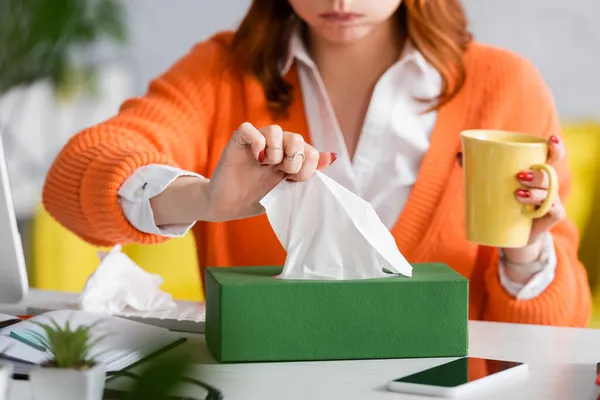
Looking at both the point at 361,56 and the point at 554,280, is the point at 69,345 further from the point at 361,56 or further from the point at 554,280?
the point at 361,56

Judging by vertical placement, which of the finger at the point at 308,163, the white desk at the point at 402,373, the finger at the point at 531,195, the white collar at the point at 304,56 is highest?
the white collar at the point at 304,56

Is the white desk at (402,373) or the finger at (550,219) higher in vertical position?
the finger at (550,219)

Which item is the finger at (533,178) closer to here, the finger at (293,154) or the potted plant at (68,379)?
the finger at (293,154)

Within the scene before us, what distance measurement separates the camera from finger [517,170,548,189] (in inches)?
37.4

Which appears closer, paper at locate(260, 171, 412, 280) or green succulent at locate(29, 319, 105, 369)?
green succulent at locate(29, 319, 105, 369)

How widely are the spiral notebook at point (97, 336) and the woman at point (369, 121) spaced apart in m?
0.29

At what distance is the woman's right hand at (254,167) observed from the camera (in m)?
0.93

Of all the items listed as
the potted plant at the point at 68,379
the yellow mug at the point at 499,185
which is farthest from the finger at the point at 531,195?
the potted plant at the point at 68,379

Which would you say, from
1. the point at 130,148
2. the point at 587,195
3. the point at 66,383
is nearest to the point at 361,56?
the point at 130,148

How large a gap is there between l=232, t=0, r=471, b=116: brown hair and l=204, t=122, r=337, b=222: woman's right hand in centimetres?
49

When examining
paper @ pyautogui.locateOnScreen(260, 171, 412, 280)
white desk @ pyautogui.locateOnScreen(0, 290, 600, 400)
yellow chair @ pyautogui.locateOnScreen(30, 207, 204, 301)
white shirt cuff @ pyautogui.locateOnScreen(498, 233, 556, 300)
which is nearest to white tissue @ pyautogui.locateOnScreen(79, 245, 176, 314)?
white desk @ pyautogui.locateOnScreen(0, 290, 600, 400)

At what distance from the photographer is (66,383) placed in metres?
0.53

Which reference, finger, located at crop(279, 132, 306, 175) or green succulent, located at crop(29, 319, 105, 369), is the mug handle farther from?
green succulent, located at crop(29, 319, 105, 369)

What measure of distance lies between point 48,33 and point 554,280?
49.3 inches
